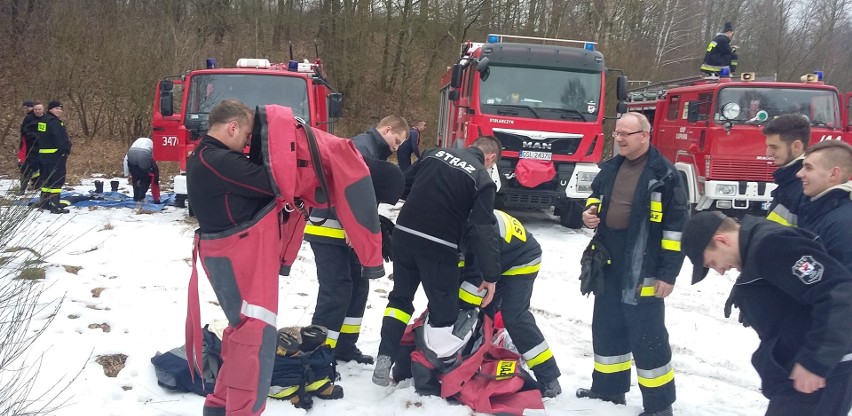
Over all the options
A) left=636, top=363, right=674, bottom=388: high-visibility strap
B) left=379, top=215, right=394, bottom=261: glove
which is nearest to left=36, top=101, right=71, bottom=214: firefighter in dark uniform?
left=379, top=215, right=394, bottom=261: glove

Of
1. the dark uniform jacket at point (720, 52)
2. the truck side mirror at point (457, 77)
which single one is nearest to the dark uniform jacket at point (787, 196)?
the truck side mirror at point (457, 77)

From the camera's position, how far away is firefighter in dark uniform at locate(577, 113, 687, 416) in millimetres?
4102

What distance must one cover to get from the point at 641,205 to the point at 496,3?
20.1 meters

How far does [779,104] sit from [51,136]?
37.1 ft

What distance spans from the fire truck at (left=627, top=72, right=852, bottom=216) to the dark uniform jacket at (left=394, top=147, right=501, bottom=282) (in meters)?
6.77

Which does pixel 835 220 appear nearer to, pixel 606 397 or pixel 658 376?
pixel 658 376

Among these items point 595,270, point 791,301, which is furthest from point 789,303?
point 595,270

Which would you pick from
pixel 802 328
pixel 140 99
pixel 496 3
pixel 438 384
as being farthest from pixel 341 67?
pixel 802 328

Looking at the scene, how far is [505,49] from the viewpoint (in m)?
10.3

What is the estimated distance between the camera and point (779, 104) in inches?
408

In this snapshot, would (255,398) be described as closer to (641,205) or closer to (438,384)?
(438,384)

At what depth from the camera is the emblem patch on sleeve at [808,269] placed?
2.58 m

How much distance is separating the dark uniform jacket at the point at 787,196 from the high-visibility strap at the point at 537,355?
163 centimetres

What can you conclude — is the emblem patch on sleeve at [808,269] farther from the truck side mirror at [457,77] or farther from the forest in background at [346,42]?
the forest in background at [346,42]
